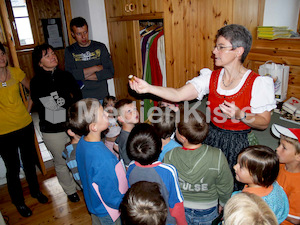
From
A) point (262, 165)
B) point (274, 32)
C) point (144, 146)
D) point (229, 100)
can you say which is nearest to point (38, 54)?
point (144, 146)

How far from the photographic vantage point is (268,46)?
252 centimetres

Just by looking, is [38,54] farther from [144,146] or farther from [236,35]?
[236,35]

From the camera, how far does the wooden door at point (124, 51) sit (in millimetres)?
2619

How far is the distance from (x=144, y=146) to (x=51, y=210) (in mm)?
1640

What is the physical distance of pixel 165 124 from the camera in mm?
1724

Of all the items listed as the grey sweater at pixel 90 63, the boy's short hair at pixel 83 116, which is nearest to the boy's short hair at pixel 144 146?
the boy's short hair at pixel 83 116

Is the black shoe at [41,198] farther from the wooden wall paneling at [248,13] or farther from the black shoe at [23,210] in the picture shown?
the wooden wall paneling at [248,13]

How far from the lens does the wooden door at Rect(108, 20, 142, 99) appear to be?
8.59 feet

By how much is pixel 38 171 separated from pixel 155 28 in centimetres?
226

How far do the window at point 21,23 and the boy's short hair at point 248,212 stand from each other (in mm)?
5605

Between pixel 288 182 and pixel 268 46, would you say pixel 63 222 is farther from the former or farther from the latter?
pixel 268 46

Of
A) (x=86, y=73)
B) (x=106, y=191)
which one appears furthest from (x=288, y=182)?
(x=86, y=73)

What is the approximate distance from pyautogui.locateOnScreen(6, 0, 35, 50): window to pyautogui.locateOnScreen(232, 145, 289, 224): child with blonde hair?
5414 mm

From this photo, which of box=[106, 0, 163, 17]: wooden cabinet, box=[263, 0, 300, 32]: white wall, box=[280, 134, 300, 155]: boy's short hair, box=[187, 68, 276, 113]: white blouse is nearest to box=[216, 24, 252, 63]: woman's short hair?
box=[187, 68, 276, 113]: white blouse
